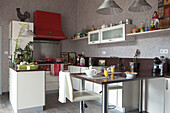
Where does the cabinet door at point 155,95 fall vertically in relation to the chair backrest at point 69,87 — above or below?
below

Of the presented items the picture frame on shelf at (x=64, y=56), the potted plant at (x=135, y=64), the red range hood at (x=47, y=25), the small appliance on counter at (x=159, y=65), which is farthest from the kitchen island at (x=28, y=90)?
the picture frame on shelf at (x=64, y=56)

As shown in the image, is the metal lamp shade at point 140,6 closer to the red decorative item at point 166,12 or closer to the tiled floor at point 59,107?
the red decorative item at point 166,12

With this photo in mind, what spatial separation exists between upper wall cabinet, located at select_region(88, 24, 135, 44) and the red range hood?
4.80ft

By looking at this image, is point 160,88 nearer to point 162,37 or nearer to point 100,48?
point 162,37

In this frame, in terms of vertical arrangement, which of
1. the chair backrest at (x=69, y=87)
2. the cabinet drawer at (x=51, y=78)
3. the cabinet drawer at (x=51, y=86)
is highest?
the chair backrest at (x=69, y=87)

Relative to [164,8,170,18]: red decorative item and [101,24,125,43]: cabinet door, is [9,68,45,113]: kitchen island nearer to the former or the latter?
[101,24,125,43]: cabinet door

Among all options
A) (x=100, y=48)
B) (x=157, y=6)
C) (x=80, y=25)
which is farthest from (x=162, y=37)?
(x=80, y=25)

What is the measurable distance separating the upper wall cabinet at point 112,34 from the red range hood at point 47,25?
146 centimetres

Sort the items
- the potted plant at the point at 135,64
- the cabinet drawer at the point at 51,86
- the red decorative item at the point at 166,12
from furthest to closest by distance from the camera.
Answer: the cabinet drawer at the point at 51,86 → the potted plant at the point at 135,64 → the red decorative item at the point at 166,12

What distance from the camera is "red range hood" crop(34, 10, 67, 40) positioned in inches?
213

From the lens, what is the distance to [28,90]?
3.34m

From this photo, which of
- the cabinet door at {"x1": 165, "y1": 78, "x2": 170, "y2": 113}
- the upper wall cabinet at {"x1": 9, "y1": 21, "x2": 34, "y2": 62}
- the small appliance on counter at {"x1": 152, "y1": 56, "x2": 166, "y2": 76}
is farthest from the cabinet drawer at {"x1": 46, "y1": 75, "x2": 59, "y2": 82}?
the cabinet door at {"x1": 165, "y1": 78, "x2": 170, "y2": 113}

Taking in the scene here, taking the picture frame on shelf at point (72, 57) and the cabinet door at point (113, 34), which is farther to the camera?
the picture frame on shelf at point (72, 57)

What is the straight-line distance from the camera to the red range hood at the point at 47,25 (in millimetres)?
5410
